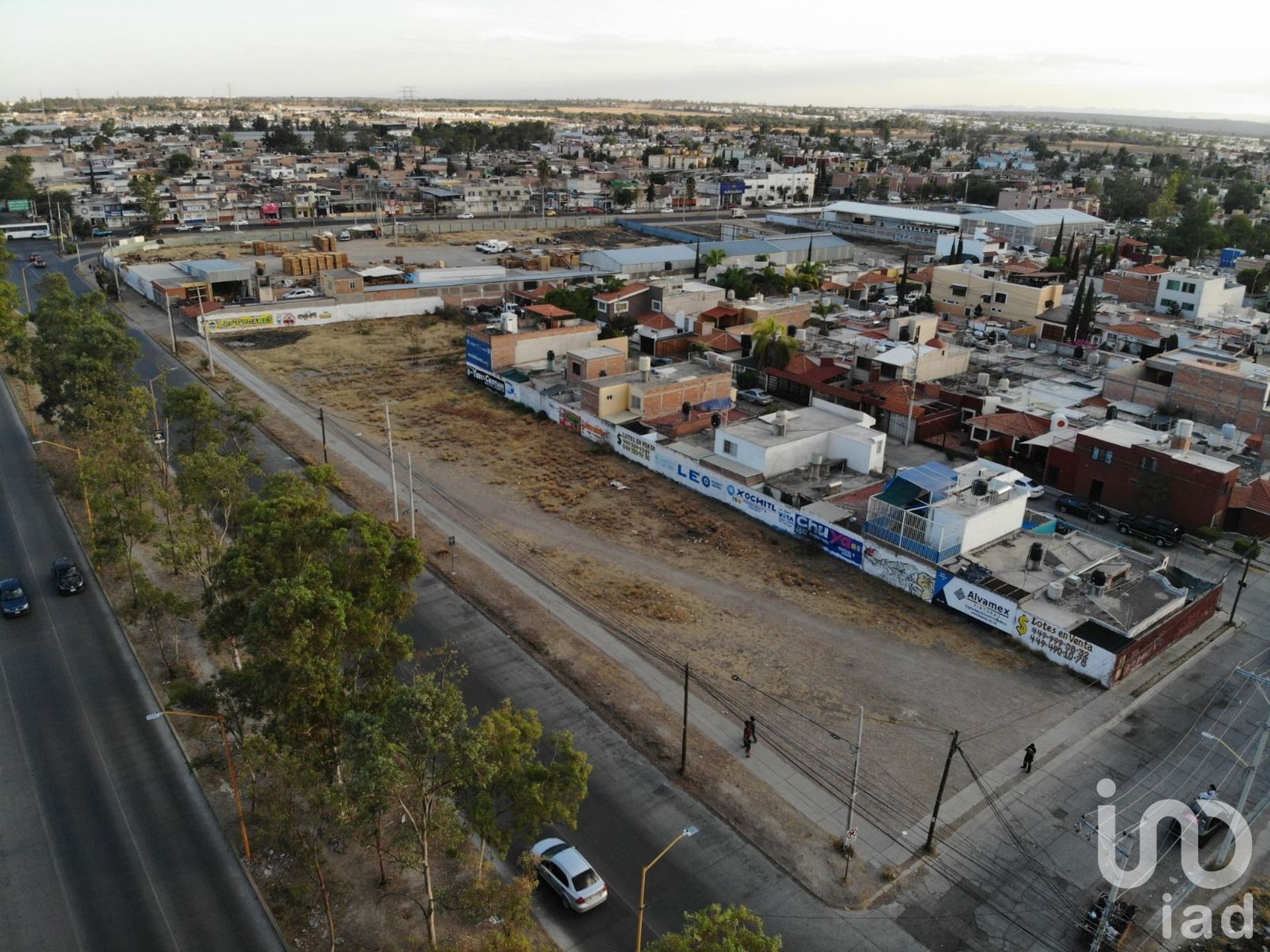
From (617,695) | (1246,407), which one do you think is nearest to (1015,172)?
(1246,407)

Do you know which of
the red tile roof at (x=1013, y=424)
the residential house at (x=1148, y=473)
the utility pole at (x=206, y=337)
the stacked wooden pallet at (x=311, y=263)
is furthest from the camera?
the stacked wooden pallet at (x=311, y=263)

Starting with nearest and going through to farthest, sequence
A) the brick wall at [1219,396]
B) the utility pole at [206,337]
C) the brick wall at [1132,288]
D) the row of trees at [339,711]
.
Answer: the row of trees at [339,711] → the brick wall at [1219,396] → the utility pole at [206,337] → the brick wall at [1132,288]

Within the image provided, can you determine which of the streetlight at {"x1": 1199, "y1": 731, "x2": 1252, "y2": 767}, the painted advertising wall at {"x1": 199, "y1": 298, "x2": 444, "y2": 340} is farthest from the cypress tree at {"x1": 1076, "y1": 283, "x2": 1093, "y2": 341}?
the painted advertising wall at {"x1": 199, "y1": 298, "x2": 444, "y2": 340}

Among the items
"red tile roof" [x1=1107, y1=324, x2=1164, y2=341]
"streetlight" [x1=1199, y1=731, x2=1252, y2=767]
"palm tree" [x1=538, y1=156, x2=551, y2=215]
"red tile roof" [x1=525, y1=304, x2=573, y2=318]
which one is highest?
"palm tree" [x1=538, y1=156, x2=551, y2=215]

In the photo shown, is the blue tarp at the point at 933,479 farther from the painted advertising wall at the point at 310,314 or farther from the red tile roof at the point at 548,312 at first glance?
the painted advertising wall at the point at 310,314

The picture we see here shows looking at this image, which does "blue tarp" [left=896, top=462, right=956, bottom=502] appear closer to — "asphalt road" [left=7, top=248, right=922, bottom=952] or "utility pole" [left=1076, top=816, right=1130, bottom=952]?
"utility pole" [left=1076, top=816, right=1130, bottom=952]

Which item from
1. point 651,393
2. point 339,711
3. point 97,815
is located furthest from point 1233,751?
point 97,815

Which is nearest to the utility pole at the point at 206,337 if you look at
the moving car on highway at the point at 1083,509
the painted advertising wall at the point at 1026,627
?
the painted advertising wall at the point at 1026,627
